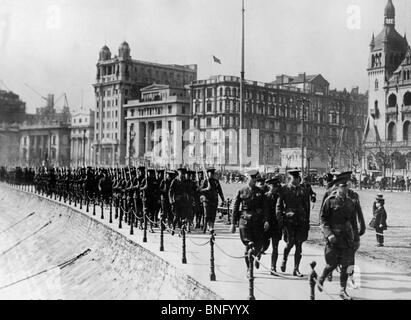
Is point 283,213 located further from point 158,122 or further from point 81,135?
point 81,135

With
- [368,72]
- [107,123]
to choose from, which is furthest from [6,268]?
[107,123]

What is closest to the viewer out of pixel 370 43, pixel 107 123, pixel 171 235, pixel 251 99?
pixel 171 235

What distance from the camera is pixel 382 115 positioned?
81312mm

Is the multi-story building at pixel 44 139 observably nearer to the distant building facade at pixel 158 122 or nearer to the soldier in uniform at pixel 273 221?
the distant building facade at pixel 158 122

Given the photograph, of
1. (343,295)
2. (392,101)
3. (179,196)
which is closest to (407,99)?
(392,101)

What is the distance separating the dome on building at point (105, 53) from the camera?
122m

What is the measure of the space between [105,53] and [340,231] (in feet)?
391

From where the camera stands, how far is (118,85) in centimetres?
11675

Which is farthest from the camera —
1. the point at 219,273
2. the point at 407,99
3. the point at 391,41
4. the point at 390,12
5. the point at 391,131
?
the point at 391,131

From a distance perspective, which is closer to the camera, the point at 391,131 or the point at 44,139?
the point at 391,131

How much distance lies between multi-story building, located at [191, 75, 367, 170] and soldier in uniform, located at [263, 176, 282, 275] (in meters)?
71.6

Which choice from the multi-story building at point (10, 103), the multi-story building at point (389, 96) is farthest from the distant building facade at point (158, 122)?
the multi-story building at point (389, 96)
